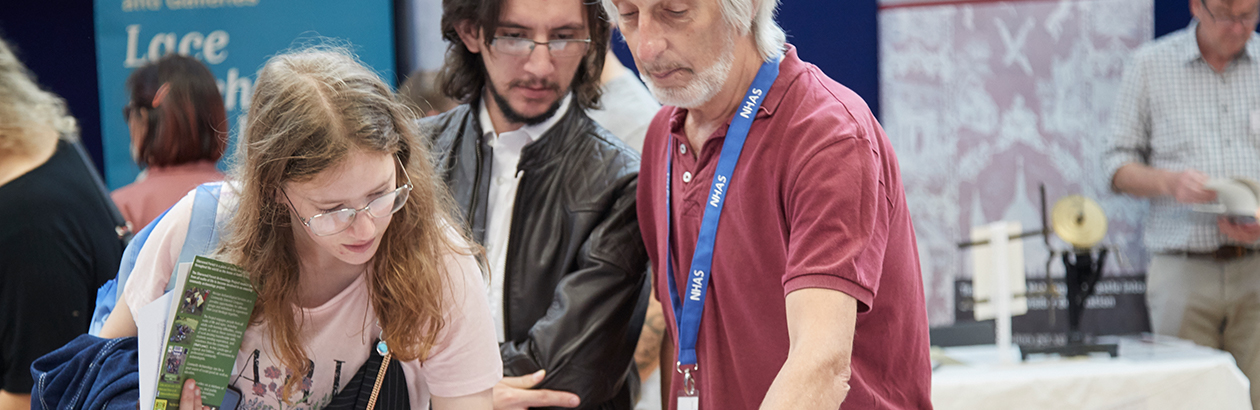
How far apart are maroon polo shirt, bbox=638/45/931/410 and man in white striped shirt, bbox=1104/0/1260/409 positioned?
2540 millimetres

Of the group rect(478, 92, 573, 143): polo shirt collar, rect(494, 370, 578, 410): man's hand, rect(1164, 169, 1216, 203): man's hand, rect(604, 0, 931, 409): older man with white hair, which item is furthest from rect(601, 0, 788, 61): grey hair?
rect(1164, 169, 1216, 203): man's hand

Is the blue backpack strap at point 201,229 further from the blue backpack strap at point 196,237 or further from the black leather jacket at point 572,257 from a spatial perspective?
the black leather jacket at point 572,257

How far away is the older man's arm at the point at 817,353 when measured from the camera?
1.29 metres

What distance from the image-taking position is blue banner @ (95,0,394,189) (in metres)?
4.20

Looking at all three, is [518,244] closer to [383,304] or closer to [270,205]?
[383,304]

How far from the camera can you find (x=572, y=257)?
6.28 feet

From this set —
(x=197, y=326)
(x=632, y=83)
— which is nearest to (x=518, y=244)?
(x=197, y=326)

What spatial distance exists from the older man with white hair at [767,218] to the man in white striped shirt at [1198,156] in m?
2.56

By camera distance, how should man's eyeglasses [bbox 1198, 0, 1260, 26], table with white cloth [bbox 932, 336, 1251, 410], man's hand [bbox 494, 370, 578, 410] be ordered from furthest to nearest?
1. man's eyeglasses [bbox 1198, 0, 1260, 26]
2. table with white cloth [bbox 932, 336, 1251, 410]
3. man's hand [bbox 494, 370, 578, 410]

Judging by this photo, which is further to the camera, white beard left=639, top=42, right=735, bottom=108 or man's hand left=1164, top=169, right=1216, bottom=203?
man's hand left=1164, top=169, right=1216, bottom=203

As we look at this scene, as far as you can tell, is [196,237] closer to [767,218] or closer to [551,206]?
[551,206]

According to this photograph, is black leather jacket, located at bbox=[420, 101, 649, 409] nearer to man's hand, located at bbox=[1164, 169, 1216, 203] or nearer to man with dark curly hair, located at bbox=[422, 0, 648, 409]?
man with dark curly hair, located at bbox=[422, 0, 648, 409]

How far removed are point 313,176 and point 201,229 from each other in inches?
9.3

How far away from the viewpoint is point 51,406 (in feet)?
4.89
